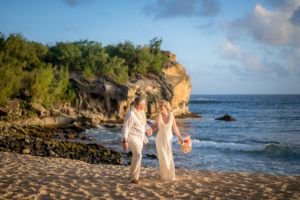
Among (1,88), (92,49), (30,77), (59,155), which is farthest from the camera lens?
(92,49)

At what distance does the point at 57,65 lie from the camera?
32.3 m

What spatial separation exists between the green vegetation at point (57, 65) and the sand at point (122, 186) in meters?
17.8

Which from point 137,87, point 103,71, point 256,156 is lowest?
point 256,156

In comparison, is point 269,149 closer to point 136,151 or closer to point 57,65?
point 136,151

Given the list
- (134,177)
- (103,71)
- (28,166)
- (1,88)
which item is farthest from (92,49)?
(134,177)

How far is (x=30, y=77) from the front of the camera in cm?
2491

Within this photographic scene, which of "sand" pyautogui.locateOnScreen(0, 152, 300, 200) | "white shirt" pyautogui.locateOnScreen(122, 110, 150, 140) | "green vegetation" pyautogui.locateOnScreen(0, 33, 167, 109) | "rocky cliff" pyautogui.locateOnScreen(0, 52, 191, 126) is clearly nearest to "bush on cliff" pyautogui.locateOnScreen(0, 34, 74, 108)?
"green vegetation" pyautogui.locateOnScreen(0, 33, 167, 109)

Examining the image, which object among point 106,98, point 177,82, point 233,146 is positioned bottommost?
point 233,146

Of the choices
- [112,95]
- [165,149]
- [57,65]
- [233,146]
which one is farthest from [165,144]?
[57,65]

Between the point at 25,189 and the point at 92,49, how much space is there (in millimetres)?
30839

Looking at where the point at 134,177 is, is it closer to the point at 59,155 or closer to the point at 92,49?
the point at 59,155

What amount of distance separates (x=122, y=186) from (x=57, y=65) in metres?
29.4

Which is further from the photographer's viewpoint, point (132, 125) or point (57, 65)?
point (57, 65)

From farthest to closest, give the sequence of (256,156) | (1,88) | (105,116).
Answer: (105,116) → (1,88) → (256,156)
